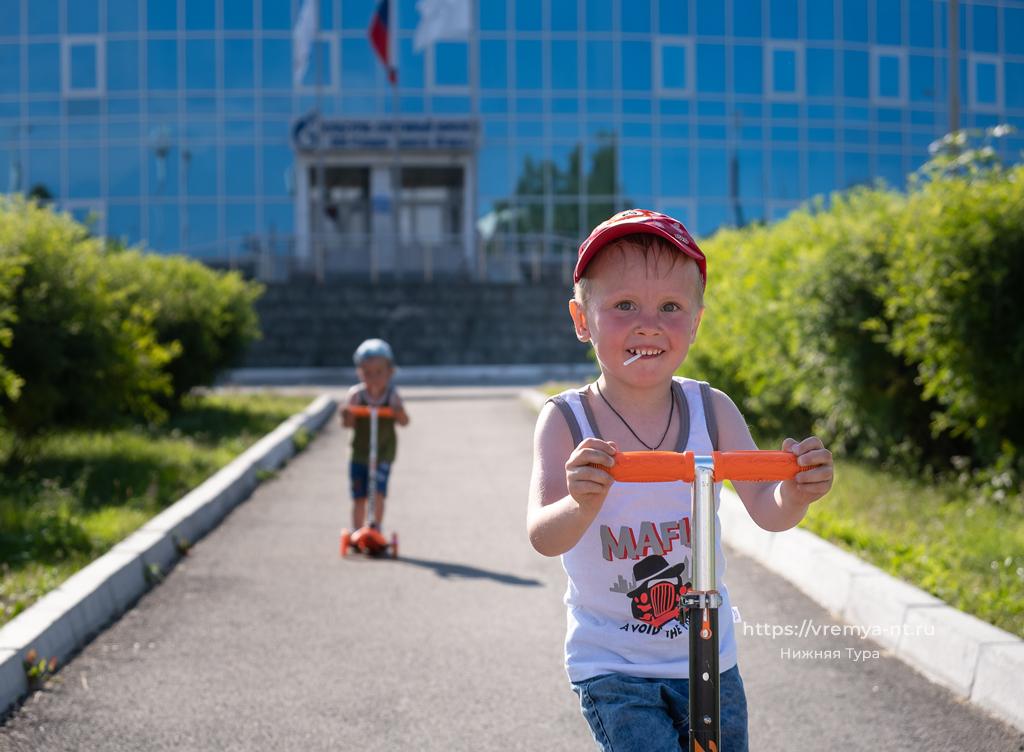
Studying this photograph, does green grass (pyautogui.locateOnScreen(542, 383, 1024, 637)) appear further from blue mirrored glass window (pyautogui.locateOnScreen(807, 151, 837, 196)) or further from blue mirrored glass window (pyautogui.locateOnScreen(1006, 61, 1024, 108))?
blue mirrored glass window (pyautogui.locateOnScreen(1006, 61, 1024, 108))

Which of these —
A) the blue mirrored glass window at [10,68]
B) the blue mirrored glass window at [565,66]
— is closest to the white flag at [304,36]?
the blue mirrored glass window at [565,66]

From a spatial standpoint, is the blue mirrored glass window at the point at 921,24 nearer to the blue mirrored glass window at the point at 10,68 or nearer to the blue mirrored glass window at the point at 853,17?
the blue mirrored glass window at the point at 853,17

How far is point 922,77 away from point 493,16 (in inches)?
632

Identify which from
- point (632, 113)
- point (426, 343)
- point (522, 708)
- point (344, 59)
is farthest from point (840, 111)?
point (522, 708)

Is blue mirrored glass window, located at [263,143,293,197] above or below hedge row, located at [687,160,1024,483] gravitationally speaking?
above

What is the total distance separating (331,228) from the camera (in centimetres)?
4122

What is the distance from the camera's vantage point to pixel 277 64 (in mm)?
40531

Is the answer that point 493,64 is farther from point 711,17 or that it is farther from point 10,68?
point 10,68

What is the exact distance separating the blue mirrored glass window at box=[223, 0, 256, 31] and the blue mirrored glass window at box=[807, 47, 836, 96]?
19812mm

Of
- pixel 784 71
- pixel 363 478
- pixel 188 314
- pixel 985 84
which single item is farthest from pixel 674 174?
pixel 363 478

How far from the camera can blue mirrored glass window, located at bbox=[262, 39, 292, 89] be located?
4047cm

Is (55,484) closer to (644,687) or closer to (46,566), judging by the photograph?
(46,566)

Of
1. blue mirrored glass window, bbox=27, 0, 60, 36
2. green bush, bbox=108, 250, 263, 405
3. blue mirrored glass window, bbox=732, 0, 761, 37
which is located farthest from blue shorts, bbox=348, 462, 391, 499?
blue mirrored glass window, bbox=27, 0, 60, 36

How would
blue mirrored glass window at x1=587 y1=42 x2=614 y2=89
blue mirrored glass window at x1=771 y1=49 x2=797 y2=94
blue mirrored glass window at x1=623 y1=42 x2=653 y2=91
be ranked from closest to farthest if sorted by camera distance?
blue mirrored glass window at x1=587 y1=42 x2=614 y2=89, blue mirrored glass window at x1=623 y1=42 x2=653 y2=91, blue mirrored glass window at x1=771 y1=49 x2=797 y2=94
